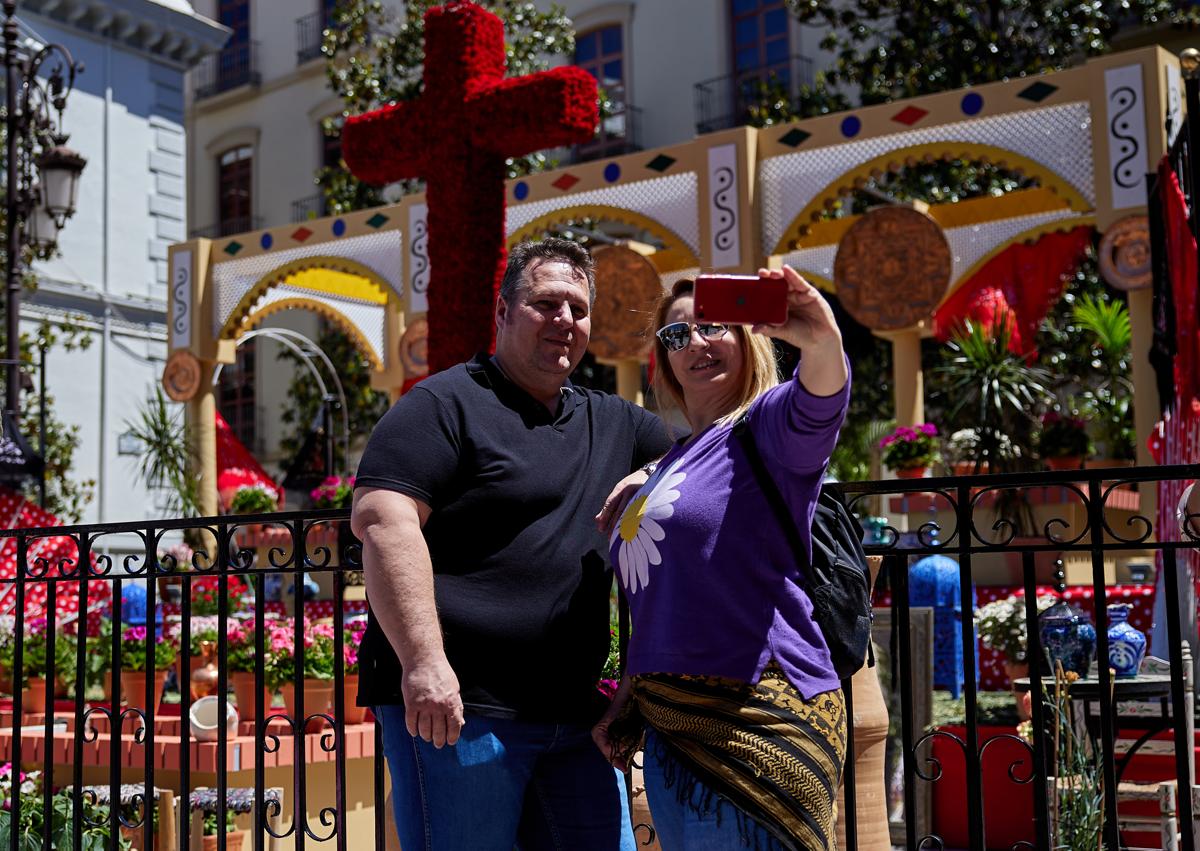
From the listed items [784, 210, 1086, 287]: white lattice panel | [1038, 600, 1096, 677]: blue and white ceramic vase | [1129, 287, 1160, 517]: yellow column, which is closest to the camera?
[1038, 600, 1096, 677]: blue and white ceramic vase

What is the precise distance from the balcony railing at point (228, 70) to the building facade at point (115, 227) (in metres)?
7.27

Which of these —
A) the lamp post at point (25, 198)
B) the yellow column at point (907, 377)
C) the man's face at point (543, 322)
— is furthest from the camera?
the yellow column at point (907, 377)

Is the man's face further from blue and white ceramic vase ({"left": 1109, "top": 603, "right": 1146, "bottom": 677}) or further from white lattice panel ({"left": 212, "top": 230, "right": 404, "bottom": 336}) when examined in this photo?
white lattice panel ({"left": 212, "top": 230, "right": 404, "bottom": 336})

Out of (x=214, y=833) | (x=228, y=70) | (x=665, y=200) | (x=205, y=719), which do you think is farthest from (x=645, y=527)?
(x=228, y=70)

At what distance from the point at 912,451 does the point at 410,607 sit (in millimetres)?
8356

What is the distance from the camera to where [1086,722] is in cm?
513

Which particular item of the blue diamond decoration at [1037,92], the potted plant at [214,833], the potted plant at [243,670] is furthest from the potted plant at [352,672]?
the blue diamond decoration at [1037,92]

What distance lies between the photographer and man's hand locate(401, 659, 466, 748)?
8.32 feet

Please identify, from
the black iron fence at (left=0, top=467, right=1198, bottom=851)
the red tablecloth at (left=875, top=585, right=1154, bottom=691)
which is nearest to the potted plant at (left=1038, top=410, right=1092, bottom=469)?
the black iron fence at (left=0, top=467, right=1198, bottom=851)

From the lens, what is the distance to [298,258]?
15.3 metres

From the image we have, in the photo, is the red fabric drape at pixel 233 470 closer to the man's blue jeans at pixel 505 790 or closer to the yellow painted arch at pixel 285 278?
the yellow painted arch at pixel 285 278

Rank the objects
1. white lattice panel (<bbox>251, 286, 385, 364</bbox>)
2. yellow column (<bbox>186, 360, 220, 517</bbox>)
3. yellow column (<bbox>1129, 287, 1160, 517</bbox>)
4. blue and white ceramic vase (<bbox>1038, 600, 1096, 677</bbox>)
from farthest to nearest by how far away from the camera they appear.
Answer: white lattice panel (<bbox>251, 286, 385, 364</bbox>) → yellow column (<bbox>186, 360, 220, 517</bbox>) → yellow column (<bbox>1129, 287, 1160, 517</bbox>) → blue and white ceramic vase (<bbox>1038, 600, 1096, 677</bbox>)

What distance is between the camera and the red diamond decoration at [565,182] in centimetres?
1302

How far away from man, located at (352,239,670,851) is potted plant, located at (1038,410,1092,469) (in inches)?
359
